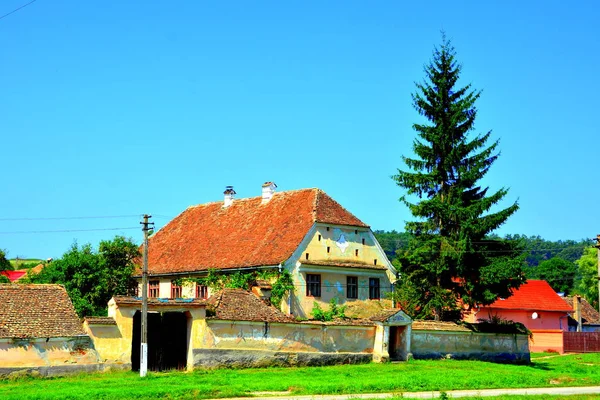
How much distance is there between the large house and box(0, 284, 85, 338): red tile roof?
1334 cm

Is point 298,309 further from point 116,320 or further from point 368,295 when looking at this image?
point 116,320

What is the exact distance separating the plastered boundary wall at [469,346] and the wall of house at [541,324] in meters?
10.5

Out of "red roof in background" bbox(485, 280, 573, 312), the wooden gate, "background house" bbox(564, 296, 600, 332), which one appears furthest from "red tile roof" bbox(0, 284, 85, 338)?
"background house" bbox(564, 296, 600, 332)

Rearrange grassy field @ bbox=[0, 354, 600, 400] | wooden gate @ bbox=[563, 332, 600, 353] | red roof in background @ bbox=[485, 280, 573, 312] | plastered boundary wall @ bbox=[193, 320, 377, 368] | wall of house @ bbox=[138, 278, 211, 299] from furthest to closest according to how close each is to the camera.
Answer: red roof in background @ bbox=[485, 280, 573, 312], wooden gate @ bbox=[563, 332, 600, 353], wall of house @ bbox=[138, 278, 211, 299], plastered boundary wall @ bbox=[193, 320, 377, 368], grassy field @ bbox=[0, 354, 600, 400]

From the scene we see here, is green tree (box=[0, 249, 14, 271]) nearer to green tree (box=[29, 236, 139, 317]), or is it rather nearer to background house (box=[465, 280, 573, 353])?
green tree (box=[29, 236, 139, 317])

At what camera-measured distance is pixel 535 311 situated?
63406 mm

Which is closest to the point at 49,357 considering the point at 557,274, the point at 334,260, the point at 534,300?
the point at 334,260

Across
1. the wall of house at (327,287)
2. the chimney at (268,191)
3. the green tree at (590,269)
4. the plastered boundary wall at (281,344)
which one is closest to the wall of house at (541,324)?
the wall of house at (327,287)

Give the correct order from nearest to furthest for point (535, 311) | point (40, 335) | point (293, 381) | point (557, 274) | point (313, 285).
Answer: point (293, 381) → point (40, 335) → point (313, 285) → point (535, 311) → point (557, 274)

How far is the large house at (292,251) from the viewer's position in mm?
45281

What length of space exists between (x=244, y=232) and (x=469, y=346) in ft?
50.0

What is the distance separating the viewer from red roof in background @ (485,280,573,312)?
205 feet

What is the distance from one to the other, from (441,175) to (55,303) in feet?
74.3

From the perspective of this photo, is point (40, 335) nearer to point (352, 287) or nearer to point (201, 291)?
point (201, 291)
